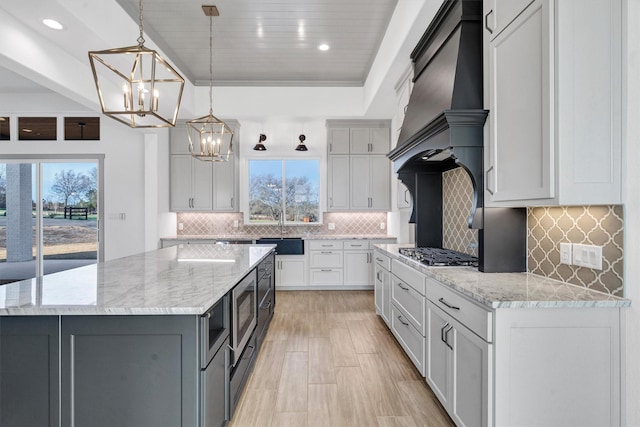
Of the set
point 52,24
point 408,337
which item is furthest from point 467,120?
point 52,24

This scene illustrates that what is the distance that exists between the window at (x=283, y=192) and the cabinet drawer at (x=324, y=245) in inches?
23.4

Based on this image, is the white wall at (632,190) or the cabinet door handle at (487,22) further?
the cabinet door handle at (487,22)

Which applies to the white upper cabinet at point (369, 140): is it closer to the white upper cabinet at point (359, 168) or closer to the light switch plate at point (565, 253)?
the white upper cabinet at point (359, 168)

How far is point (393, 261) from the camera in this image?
10.5ft

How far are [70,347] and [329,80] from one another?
4.60m

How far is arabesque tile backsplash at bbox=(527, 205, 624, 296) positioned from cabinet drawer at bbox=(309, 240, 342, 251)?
11.2 ft

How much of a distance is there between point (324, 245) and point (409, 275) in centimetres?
279

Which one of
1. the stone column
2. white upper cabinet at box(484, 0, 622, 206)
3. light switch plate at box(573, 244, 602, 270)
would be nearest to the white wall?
white upper cabinet at box(484, 0, 622, 206)

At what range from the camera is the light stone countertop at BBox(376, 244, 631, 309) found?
1506mm

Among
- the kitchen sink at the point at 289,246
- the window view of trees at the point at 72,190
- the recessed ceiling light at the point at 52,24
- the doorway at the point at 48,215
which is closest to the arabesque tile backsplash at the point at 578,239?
the kitchen sink at the point at 289,246

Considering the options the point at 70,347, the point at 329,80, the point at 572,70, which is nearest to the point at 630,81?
the point at 572,70

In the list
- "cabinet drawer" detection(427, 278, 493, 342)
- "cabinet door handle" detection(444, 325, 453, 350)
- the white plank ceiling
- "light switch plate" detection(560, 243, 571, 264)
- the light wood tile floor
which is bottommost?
the light wood tile floor

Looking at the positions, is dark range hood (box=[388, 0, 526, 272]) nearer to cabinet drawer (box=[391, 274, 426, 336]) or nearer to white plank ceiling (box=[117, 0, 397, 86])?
cabinet drawer (box=[391, 274, 426, 336])

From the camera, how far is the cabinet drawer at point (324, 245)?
5.41 metres
